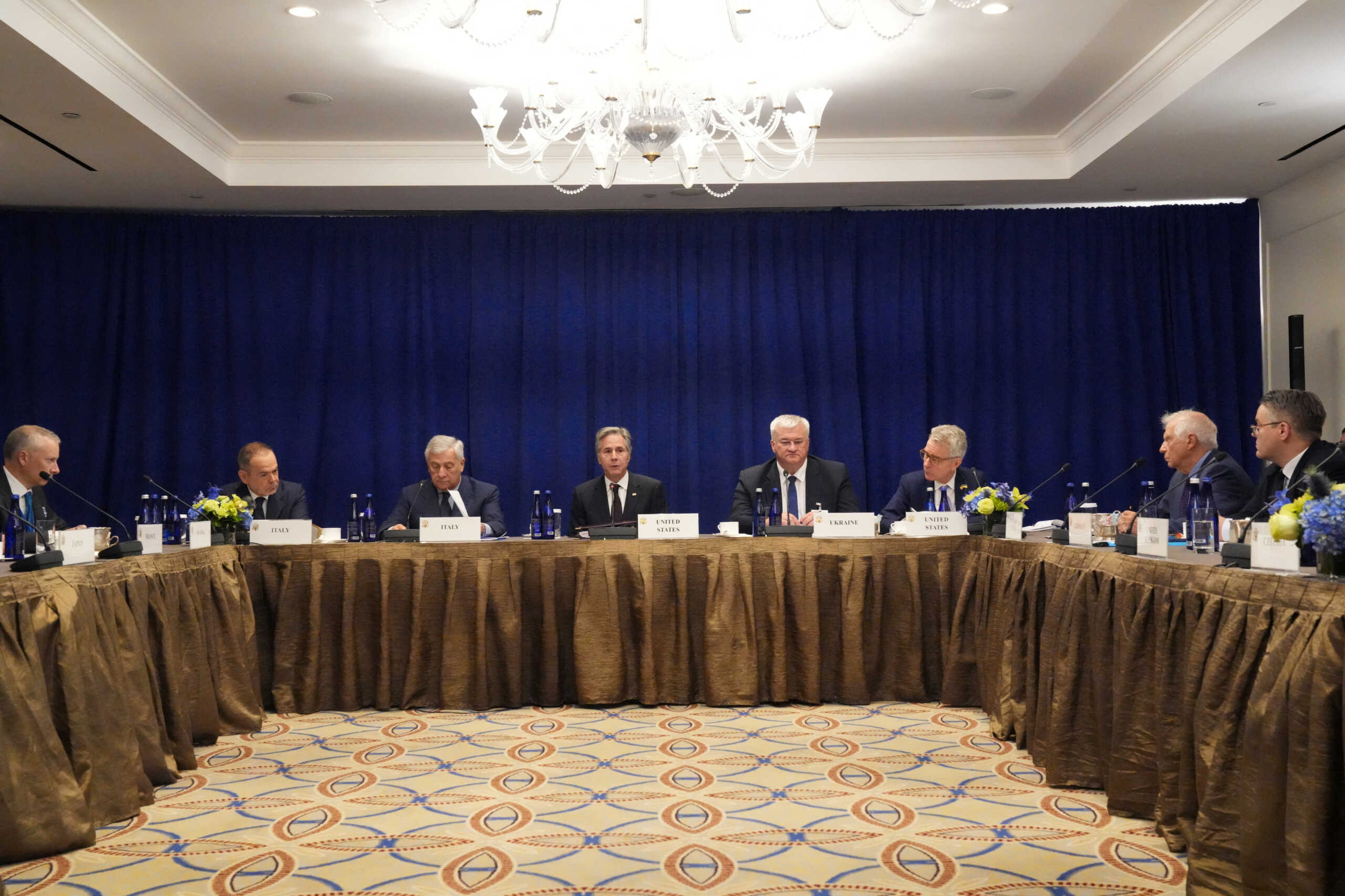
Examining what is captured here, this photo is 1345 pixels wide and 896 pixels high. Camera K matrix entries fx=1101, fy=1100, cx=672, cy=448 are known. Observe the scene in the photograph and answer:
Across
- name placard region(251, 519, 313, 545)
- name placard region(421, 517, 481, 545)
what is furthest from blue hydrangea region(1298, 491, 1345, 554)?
name placard region(251, 519, 313, 545)

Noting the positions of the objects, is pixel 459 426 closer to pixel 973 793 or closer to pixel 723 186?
pixel 723 186

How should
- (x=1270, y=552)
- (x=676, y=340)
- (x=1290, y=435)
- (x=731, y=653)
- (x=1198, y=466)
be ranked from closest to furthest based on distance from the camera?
1. (x=1270, y=552)
2. (x=1290, y=435)
3. (x=1198, y=466)
4. (x=731, y=653)
5. (x=676, y=340)

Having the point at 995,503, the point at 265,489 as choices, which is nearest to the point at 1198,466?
the point at 995,503

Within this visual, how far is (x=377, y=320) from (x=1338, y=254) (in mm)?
5955

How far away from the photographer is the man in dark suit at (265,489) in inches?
229

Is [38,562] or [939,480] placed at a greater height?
[939,480]

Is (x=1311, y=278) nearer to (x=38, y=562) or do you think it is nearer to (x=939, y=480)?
(x=939, y=480)

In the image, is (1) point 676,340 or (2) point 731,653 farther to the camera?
(1) point 676,340

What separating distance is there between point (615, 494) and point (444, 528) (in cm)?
124

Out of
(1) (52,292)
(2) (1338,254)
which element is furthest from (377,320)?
(2) (1338,254)

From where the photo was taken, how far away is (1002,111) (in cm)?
610

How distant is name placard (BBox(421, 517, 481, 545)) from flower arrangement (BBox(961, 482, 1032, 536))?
214 cm

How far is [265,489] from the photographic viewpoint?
5852mm

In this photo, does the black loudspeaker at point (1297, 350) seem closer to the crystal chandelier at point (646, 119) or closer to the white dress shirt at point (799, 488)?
the white dress shirt at point (799, 488)
